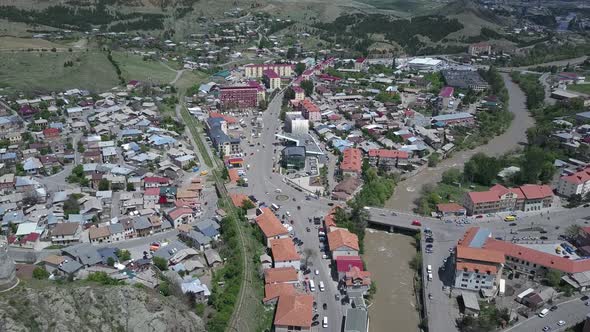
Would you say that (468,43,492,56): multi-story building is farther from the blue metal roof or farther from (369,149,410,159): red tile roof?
the blue metal roof

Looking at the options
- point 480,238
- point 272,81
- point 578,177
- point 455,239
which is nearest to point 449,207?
point 455,239

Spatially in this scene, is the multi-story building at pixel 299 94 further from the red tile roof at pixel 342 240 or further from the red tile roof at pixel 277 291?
the red tile roof at pixel 277 291

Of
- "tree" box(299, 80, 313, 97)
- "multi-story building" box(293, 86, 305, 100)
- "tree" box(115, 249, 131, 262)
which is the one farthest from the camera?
"tree" box(299, 80, 313, 97)

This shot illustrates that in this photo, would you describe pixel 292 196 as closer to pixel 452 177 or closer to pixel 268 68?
pixel 452 177

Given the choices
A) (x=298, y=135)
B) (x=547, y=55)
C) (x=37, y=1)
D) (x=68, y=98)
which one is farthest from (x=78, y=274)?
(x=37, y=1)

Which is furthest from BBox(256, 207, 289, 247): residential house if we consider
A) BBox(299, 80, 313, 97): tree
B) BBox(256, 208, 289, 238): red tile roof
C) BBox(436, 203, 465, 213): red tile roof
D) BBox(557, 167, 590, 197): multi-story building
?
BBox(299, 80, 313, 97): tree

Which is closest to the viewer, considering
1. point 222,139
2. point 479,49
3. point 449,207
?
point 449,207
